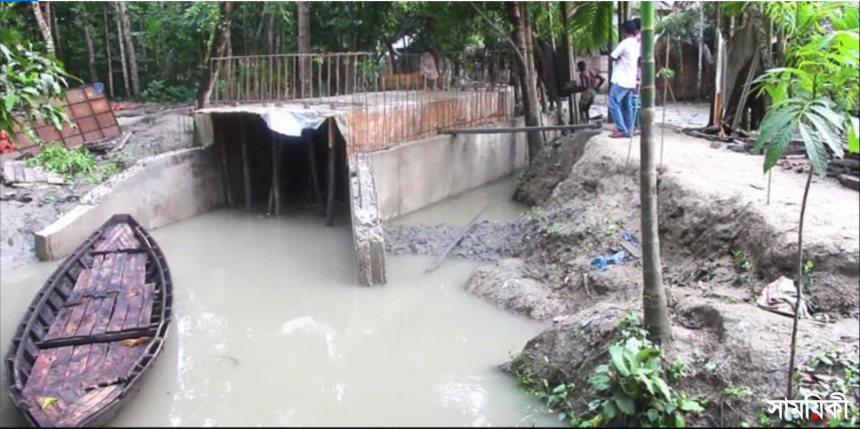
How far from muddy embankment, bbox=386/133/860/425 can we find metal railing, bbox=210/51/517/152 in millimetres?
1714

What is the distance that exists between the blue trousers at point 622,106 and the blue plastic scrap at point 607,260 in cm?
307

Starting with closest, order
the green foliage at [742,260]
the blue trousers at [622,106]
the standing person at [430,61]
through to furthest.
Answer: the green foliage at [742,260], the blue trousers at [622,106], the standing person at [430,61]

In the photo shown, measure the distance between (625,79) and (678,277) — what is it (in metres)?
3.95

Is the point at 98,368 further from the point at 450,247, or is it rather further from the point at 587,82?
the point at 587,82

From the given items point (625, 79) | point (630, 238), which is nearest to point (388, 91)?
point (625, 79)

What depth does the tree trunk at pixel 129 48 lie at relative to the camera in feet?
56.9

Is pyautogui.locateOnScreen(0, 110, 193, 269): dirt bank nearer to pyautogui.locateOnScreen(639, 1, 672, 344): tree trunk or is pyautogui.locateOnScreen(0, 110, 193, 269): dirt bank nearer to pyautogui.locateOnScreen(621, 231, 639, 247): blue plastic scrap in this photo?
pyautogui.locateOnScreen(621, 231, 639, 247): blue plastic scrap

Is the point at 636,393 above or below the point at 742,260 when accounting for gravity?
below

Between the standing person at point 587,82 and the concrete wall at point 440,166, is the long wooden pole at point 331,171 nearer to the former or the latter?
the concrete wall at point 440,166

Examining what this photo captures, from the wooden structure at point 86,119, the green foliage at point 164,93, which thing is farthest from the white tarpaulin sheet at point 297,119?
the green foliage at point 164,93

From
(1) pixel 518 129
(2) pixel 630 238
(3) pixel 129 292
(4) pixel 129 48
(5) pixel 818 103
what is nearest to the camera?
(5) pixel 818 103

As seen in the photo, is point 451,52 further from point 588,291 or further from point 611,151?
point 588,291

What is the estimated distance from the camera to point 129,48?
58.2 ft

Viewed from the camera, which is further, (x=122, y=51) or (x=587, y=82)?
(x=122, y=51)
